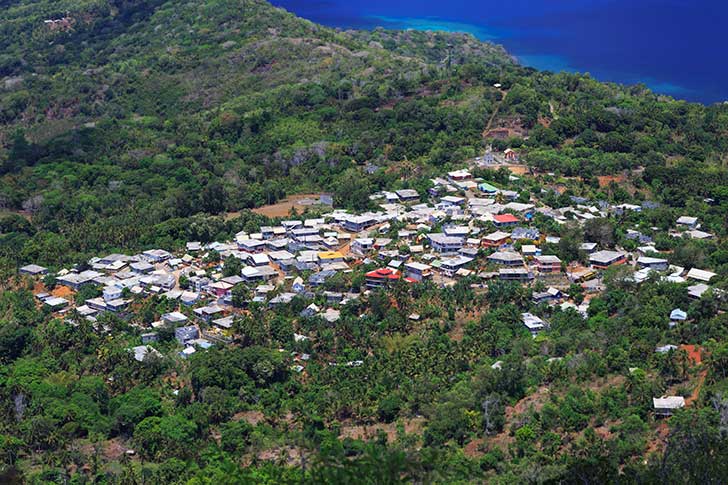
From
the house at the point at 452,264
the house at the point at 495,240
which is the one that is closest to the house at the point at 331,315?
the house at the point at 452,264

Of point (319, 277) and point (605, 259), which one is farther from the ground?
point (605, 259)

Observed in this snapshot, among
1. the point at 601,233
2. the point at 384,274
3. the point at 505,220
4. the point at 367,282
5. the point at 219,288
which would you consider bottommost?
the point at 219,288

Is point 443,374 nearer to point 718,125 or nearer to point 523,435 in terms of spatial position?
point 523,435

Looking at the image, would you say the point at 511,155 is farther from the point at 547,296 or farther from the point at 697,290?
the point at 697,290

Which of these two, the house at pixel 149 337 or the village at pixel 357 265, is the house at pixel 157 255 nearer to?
the village at pixel 357 265

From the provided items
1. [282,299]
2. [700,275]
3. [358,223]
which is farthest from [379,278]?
[700,275]
